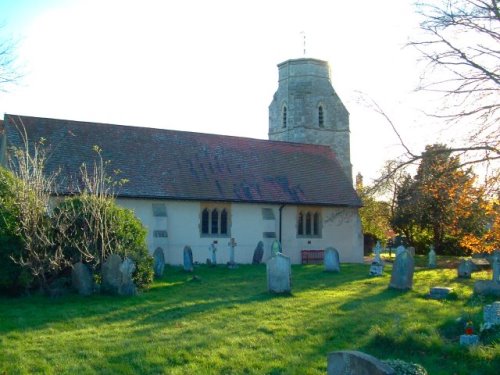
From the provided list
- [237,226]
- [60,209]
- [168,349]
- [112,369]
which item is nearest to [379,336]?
[168,349]

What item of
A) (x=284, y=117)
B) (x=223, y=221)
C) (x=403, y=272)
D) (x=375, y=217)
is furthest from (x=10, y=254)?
(x=284, y=117)

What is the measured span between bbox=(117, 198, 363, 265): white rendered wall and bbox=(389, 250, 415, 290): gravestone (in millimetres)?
9953

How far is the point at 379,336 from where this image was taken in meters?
8.84

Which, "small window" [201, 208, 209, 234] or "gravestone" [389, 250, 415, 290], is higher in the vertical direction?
"small window" [201, 208, 209, 234]

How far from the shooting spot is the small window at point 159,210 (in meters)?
22.2

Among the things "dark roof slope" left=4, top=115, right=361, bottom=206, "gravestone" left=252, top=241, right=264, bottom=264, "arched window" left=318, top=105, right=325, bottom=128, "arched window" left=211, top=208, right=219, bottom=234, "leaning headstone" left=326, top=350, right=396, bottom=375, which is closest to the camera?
"leaning headstone" left=326, top=350, right=396, bottom=375

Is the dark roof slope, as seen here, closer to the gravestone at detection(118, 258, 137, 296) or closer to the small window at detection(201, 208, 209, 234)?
the small window at detection(201, 208, 209, 234)

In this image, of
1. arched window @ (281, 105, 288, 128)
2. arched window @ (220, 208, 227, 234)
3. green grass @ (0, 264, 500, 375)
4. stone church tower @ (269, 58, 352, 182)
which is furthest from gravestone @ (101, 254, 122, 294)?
arched window @ (281, 105, 288, 128)

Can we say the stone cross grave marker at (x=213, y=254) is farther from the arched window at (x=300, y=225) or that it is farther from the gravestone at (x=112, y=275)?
the gravestone at (x=112, y=275)

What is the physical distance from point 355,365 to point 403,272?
995 centimetres

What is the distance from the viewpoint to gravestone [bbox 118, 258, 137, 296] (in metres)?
13.3

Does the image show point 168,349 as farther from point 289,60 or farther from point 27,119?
point 289,60

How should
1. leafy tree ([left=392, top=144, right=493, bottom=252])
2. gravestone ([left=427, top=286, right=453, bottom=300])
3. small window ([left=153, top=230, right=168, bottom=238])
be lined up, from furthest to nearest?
small window ([left=153, top=230, right=168, bottom=238])
leafy tree ([left=392, top=144, right=493, bottom=252])
gravestone ([left=427, top=286, right=453, bottom=300])

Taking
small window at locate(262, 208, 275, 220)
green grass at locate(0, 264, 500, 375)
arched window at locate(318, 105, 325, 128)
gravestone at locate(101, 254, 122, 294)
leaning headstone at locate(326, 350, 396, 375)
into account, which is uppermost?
arched window at locate(318, 105, 325, 128)
